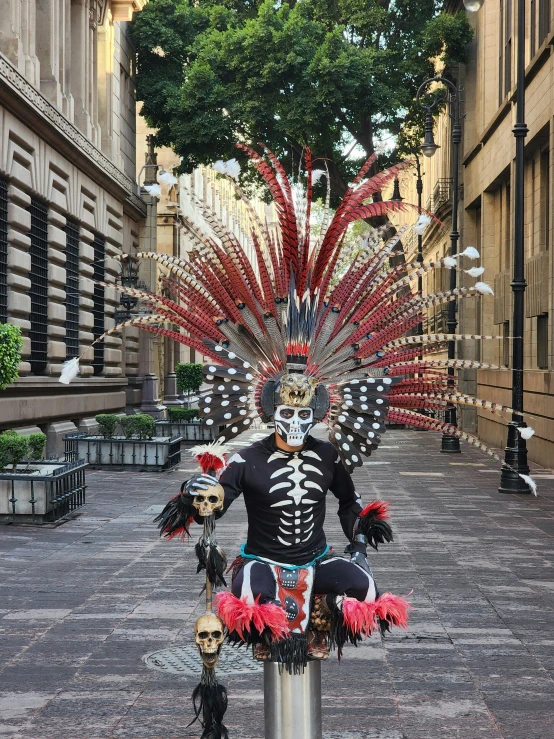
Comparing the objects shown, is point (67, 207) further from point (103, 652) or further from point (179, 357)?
point (179, 357)

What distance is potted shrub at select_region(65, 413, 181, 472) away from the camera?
20.3 metres

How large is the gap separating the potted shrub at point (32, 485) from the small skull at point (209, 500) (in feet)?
28.4

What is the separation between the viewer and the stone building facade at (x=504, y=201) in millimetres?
21547

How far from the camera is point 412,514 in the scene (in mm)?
14023

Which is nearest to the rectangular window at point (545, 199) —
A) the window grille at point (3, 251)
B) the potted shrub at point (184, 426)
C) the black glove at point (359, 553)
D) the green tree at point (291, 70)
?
the green tree at point (291, 70)

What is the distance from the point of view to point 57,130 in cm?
2269

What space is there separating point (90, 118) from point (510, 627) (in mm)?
22710

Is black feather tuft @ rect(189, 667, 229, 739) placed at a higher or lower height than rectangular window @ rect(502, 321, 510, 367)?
lower

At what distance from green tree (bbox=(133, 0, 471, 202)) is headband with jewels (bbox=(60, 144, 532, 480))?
24.1 meters

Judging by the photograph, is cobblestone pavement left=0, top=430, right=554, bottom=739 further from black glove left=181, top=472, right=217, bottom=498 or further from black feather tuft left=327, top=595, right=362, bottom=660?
black glove left=181, top=472, right=217, bottom=498

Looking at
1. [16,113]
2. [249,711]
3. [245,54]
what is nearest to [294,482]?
[249,711]

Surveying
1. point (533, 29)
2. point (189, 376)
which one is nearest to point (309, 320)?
point (533, 29)

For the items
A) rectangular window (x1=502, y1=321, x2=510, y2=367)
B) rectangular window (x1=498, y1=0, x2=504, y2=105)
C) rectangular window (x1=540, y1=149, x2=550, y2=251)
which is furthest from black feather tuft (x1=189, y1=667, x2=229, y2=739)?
rectangular window (x1=498, y1=0, x2=504, y2=105)

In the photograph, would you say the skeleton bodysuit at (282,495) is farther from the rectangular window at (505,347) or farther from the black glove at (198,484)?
the rectangular window at (505,347)
